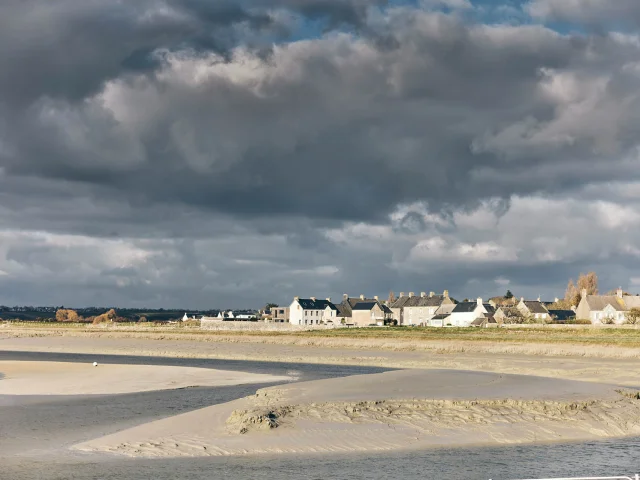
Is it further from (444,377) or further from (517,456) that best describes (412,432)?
(444,377)

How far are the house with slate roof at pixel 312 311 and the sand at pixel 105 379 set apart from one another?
107140 millimetres

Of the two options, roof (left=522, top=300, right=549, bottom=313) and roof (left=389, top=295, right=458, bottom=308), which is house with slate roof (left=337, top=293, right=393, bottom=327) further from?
roof (left=522, top=300, right=549, bottom=313)

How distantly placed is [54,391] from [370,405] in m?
19.6

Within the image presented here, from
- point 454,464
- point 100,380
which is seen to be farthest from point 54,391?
point 454,464

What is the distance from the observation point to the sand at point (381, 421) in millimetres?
22516

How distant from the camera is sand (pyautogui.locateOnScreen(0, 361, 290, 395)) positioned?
128 feet

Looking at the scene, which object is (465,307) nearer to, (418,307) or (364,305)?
(418,307)

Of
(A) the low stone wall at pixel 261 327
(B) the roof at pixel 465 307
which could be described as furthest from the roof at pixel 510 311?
(A) the low stone wall at pixel 261 327

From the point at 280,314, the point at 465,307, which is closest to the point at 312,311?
the point at 280,314

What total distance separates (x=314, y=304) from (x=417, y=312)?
24.4 m

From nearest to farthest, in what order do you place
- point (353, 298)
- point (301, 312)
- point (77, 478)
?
1. point (77, 478)
2. point (301, 312)
3. point (353, 298)

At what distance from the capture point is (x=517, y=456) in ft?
70.9

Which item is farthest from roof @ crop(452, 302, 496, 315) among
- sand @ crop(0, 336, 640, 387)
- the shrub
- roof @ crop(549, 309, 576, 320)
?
sand @ crop(0, 336, 640, 387)

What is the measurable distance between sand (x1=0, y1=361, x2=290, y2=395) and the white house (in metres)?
95.9
